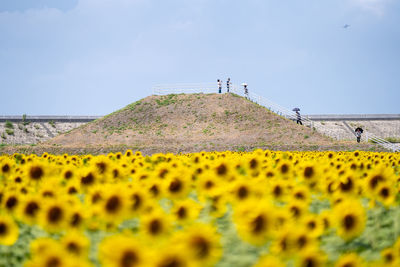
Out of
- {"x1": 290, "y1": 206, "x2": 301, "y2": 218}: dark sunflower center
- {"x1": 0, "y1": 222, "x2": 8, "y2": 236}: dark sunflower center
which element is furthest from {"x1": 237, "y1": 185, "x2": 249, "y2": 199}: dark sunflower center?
{"x1": 0, "y1": 222, "x2": 8, "y2": 236}: dark sunflower center

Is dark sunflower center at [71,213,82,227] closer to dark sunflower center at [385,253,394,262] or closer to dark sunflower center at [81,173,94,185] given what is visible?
dark sunflower center at [81,173,94,185]

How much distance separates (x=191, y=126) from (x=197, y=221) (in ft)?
125

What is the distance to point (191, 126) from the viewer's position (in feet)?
135

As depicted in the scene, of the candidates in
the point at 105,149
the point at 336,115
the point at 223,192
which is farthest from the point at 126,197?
the point at 336,115

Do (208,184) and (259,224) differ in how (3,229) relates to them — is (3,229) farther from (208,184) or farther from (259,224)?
(259,224)

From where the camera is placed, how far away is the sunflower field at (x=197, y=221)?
6.78 feet

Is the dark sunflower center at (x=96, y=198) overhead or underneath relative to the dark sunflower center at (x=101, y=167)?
underneath

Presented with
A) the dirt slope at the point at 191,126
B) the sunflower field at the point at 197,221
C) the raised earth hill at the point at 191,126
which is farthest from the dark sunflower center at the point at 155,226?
the dirt slope at the point at 191,126

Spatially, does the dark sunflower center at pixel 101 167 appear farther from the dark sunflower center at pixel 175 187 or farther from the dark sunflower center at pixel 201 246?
the dark sunflower center at pixel 201 246

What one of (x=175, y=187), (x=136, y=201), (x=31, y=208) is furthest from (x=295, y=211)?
(x=31, y=208)

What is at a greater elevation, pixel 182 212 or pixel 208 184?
pixel 208 184

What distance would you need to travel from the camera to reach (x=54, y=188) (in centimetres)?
330

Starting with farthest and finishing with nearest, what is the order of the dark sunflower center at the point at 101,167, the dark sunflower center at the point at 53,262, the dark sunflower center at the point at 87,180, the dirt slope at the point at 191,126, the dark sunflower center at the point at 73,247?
the dirt slope at the point at 191,126 → the dark sunflower center at the point at 101,167 → the dark sunflower center at the point at 87,180 → the dark sunflower center at the point at 73,247 → the dark sunflower center at the point at 53,262

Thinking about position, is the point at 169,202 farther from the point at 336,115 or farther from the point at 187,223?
the point at 336,115
